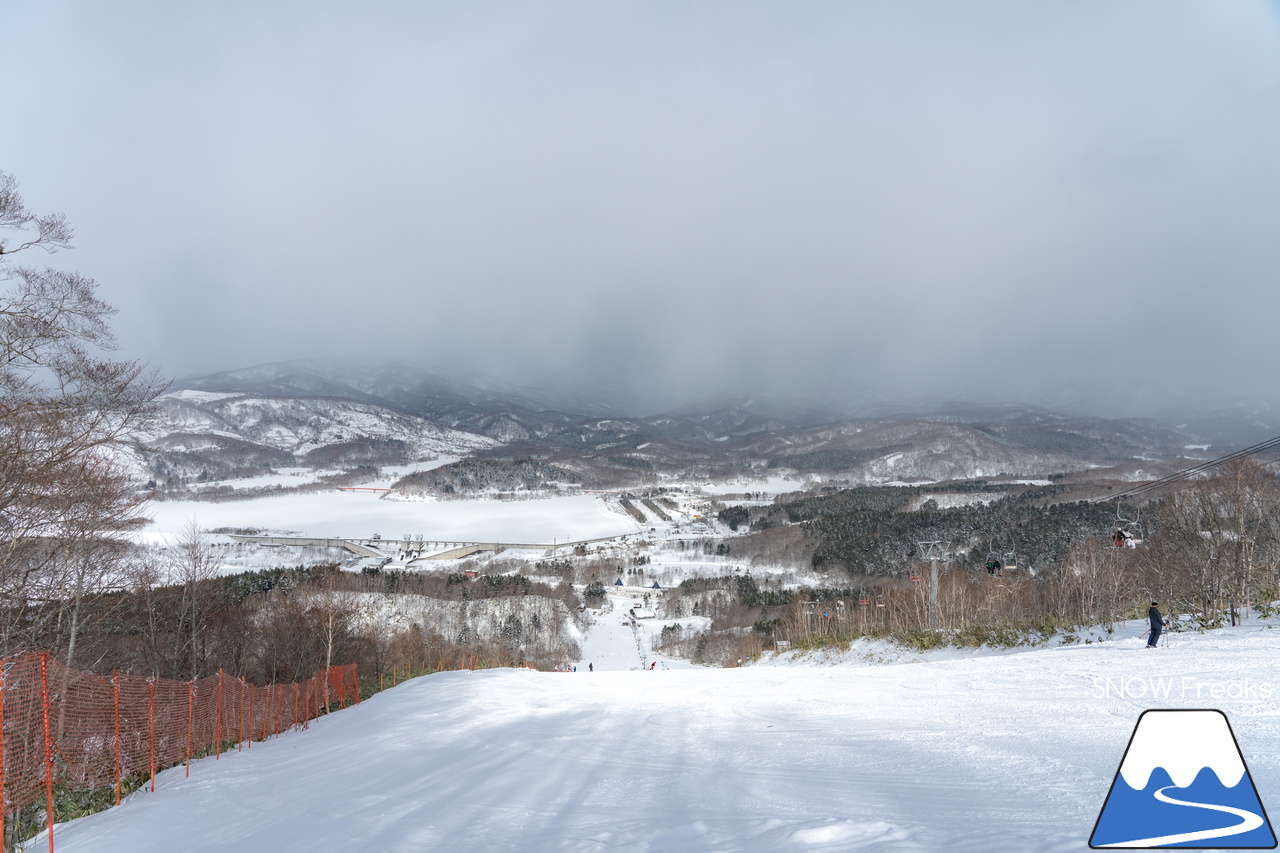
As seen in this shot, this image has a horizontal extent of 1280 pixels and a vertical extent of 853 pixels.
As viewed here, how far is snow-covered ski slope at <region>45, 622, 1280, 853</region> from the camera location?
17.3 ft

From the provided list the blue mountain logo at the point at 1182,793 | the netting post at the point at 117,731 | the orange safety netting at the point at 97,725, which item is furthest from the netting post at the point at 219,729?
the blue mountain logo at the point at 1182,793

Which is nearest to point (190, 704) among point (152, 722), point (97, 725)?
point (152, 722)

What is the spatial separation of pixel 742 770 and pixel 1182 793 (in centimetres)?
547

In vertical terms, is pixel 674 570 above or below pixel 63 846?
below

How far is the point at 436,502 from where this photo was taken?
640 feet

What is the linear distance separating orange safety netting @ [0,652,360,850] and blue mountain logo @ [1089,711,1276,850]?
32.3ft

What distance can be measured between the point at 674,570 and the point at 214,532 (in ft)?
348

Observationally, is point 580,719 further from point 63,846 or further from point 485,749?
point 63,846

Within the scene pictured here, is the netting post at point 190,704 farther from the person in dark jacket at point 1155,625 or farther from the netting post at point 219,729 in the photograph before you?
the person in dark jacket at point 1155,625

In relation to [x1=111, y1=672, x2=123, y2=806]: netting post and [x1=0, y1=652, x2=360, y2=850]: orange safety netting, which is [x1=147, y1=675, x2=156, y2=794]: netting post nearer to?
[x1=0, y1=652, x2=360, y2=850]: orange safety netting

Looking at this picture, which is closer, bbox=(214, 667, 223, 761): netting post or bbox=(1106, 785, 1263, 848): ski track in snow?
bbox=(1106, 785, 1263, 848): ski track in snow

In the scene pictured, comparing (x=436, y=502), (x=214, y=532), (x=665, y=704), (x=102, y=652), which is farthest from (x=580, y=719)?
(x=436, y=502)

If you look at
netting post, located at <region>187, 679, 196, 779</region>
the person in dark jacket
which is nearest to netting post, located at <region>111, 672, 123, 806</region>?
netting post, located at <region>187, 679, 196, 779</region>

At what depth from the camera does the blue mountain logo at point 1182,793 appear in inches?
112
